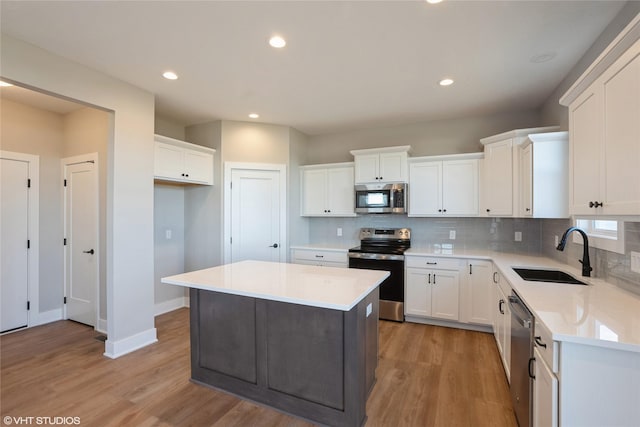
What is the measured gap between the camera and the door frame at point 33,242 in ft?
11.8

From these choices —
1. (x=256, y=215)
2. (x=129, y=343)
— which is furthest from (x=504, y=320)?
(x=129, y=343)

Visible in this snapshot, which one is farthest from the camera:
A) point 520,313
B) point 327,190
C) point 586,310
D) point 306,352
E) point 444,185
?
point 327,190

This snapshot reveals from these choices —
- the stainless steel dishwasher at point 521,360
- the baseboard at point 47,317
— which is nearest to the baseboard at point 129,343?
the baseboard at point 47,317

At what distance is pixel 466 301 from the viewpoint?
134 inches

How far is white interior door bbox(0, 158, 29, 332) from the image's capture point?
3406 mm

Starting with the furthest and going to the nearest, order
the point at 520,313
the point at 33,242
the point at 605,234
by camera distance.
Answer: the point at 33,242 < the point at 605,234 < the point at 520,313

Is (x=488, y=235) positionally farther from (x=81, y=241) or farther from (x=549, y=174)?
(x=81, y=241)

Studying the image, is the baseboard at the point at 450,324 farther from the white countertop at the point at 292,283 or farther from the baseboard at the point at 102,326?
the baseboard at the point at 102,326

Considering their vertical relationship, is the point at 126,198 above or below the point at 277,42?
below

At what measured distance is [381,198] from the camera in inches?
161

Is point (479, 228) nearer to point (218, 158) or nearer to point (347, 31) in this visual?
point (347, 31)

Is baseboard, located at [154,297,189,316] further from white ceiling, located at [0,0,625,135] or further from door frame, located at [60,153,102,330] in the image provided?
white ceiling, located at [0,0,625,135]

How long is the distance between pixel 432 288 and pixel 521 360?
1823 millimetres

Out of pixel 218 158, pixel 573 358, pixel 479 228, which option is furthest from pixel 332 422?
pixel 218 158
